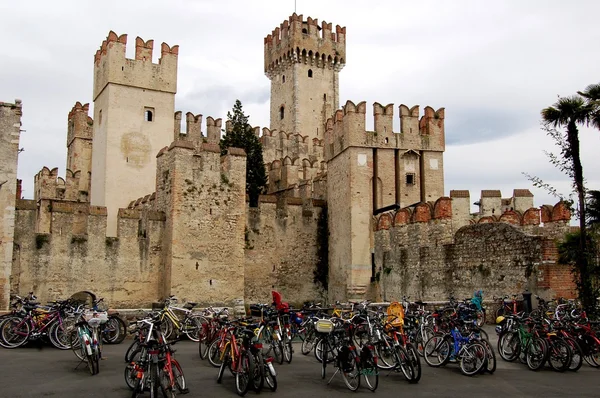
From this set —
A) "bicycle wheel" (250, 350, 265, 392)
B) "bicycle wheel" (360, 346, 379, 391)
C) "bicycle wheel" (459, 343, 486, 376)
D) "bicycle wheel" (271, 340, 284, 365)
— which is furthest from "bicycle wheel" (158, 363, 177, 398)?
"bicycle wheel" (459, 343, 486, 376)

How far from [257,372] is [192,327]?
24.3 feet

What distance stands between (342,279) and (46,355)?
17.8 m

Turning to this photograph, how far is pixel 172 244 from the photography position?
2698 cm

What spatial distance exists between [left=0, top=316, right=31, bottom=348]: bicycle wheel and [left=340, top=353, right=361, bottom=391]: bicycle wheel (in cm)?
848

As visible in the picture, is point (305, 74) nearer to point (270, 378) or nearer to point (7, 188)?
point (7, 188)

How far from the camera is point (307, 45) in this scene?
211ft

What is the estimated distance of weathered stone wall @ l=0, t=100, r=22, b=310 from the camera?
76.1ft

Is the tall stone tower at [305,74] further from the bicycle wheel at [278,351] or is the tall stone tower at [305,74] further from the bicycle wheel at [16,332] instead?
the bicycle wheel at [278,351]

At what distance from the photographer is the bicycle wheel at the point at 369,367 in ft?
38.8

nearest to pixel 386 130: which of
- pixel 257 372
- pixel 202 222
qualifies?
pixel 202 222

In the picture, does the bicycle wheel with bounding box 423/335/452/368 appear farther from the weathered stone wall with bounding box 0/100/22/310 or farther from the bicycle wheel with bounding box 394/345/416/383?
the weathered stone wall with bounding box 0/100/22/310

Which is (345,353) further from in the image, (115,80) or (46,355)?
(115,80)

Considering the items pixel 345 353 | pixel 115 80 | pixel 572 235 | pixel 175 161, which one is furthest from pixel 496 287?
pixel 115 80

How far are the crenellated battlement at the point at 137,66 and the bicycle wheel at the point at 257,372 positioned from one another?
26.5 meters
